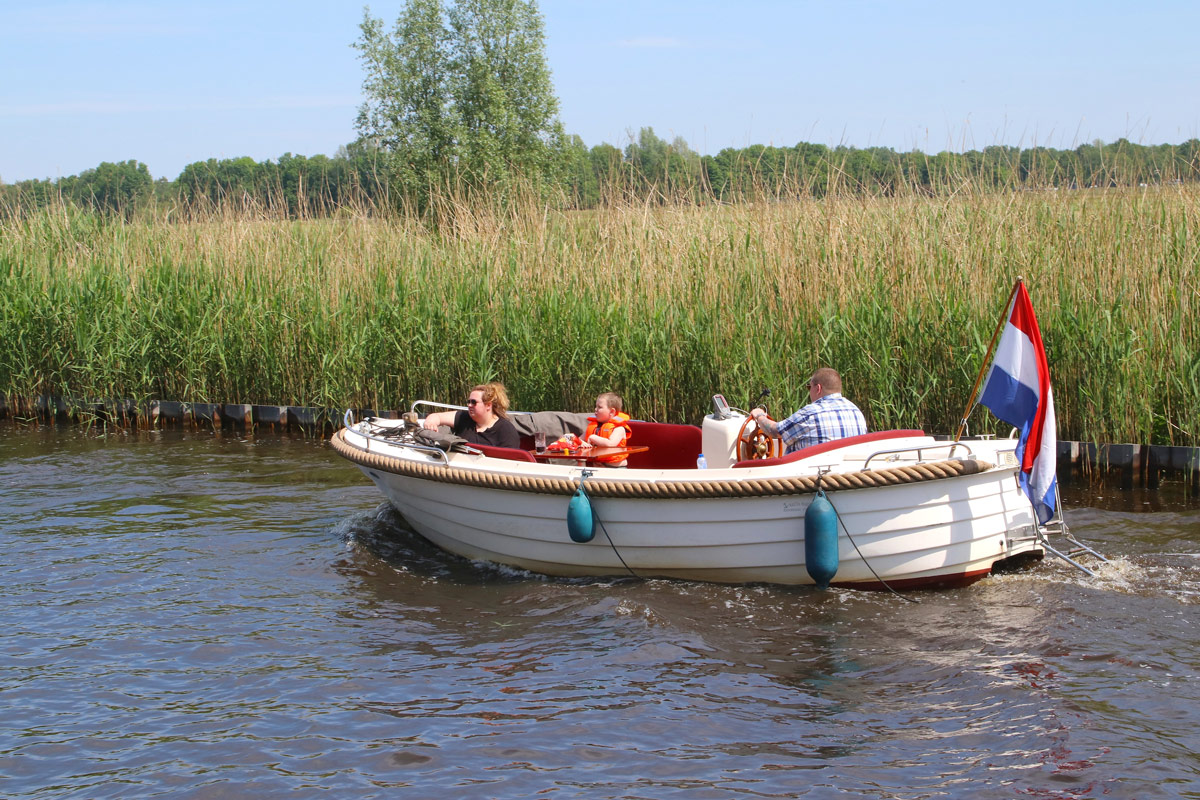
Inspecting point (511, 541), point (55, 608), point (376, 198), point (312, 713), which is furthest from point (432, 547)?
point (376, 198)

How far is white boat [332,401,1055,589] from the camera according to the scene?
532cm

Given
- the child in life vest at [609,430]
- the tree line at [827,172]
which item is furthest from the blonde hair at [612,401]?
the tree line at [827,172]

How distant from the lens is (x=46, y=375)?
12.2m

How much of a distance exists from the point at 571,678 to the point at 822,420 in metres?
2.14

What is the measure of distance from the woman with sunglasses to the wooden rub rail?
28.0 inches

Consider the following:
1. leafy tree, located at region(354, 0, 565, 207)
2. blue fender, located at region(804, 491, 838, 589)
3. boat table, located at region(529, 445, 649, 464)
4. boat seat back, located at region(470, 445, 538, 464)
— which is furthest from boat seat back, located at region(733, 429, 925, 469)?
leafy tree, located at region(354, 0, 565, 207)

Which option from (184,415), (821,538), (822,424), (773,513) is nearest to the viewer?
(821,538)

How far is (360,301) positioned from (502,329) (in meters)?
1.89

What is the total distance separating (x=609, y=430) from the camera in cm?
690

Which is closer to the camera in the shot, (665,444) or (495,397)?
(665,444)

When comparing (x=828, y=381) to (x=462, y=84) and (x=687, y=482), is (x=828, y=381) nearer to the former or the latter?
(x=687, y=482)

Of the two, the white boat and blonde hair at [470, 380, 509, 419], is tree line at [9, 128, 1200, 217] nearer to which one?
blonde hair at [470, 380, 509, 419]

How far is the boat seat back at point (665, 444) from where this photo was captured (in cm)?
701

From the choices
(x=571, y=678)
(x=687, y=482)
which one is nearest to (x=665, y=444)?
(x=687, y=482)
